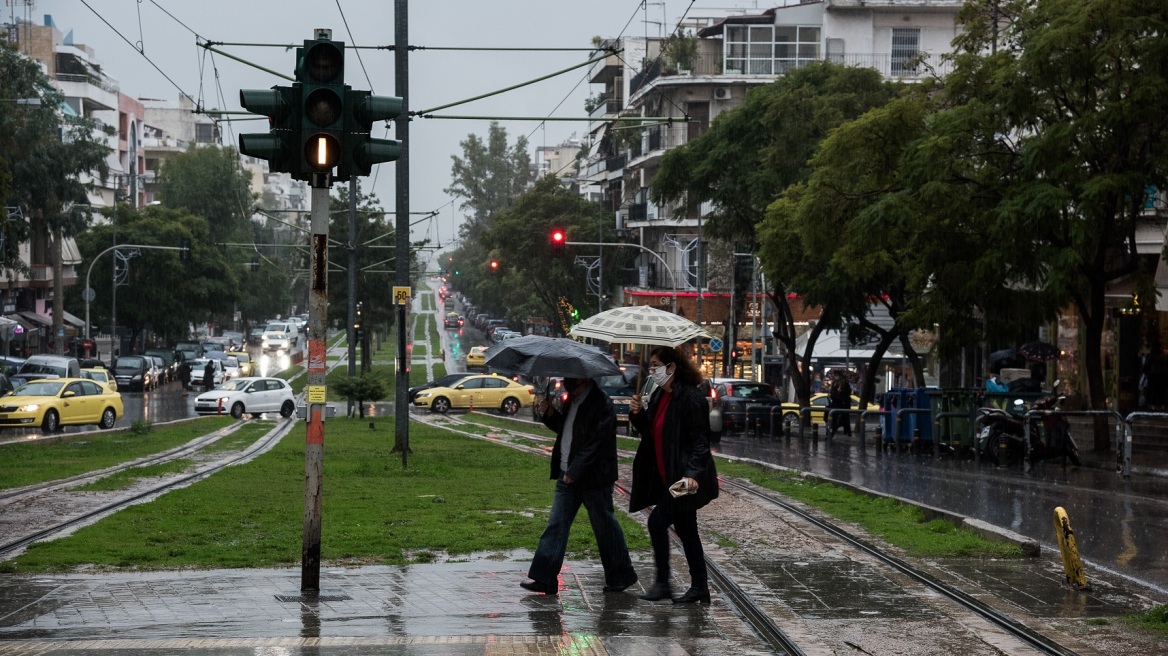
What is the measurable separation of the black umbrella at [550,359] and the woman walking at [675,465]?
373 millimetres

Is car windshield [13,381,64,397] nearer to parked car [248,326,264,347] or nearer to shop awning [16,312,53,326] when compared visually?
shop awning [16,312,53,326]

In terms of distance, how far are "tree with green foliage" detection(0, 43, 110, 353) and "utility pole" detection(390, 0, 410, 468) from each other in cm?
2391

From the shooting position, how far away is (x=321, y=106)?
887cm

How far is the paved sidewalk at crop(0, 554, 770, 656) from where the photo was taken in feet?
25.2

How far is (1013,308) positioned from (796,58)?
4286 centimetres

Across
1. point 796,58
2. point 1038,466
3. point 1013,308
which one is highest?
point 796,58

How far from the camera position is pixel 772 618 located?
8.58m

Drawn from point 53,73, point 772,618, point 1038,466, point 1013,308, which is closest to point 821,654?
point 772,618

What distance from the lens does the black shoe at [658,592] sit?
9247 millimetres

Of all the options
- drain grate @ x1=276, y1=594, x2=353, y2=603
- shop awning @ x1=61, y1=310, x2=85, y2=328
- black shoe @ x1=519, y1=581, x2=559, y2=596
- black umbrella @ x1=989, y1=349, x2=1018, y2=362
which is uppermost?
shop awning @ x1=61, y1=310, x2=85, y2=328

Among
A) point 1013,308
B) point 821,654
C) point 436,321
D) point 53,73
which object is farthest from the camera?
point 436,321

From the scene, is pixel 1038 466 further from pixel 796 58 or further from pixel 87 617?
pixel 796 58

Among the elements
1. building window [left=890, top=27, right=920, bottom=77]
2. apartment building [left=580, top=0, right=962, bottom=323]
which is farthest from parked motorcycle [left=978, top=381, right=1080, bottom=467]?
building window [left=890, top=27, right=920, bottom=77]

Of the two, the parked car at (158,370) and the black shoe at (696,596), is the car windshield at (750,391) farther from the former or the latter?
the parked car at (158,370)
